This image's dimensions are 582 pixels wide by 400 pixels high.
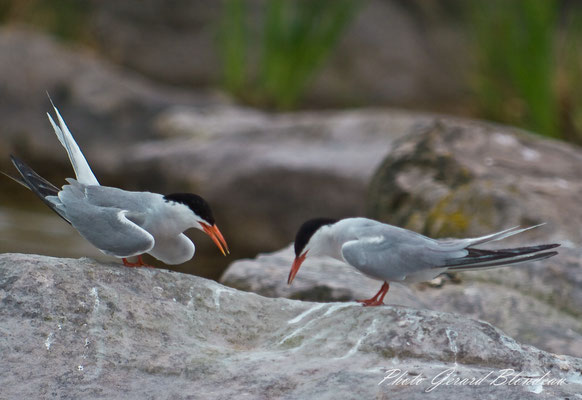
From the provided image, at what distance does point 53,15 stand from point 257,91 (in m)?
3.26

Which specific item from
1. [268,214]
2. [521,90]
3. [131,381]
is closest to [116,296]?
[131,381]

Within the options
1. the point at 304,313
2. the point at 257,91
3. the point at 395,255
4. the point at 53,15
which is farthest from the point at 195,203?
the point at 53,15

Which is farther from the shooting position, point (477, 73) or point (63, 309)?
point (477, 73)

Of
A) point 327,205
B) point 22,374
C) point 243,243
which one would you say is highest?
point 22,374

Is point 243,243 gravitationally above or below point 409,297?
below

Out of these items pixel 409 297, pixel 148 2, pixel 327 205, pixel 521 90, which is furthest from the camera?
pixel 148 2

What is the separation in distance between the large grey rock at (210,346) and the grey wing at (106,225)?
87mm

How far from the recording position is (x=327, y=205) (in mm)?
7398

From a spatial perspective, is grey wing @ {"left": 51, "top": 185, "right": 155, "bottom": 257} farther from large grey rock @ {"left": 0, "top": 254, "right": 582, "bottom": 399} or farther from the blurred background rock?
the blurred background rock

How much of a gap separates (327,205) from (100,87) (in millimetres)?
3821

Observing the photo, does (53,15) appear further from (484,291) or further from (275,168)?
(484,291)

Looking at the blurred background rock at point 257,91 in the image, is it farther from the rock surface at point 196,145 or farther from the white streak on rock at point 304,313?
the white streak on rock at point 304,313

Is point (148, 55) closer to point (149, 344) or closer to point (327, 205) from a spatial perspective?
point (327, 205)

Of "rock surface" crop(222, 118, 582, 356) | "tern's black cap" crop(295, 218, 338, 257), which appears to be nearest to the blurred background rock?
"rock surface" crop(222, 118, 582, 356)
